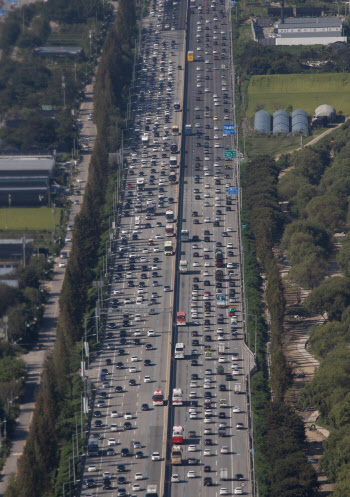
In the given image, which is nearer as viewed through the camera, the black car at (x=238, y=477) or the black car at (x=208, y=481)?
the black car at (x=208, y=481)

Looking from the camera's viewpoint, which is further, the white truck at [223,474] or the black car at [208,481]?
the white truck at [223,474]

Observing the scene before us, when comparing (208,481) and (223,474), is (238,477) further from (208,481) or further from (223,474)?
(208,481)

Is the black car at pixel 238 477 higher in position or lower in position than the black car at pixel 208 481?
lower

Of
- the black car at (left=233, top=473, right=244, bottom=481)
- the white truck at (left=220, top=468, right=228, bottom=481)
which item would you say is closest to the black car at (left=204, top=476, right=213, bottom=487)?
the white truck at (left=220, top=468, right=228, bottom=481)

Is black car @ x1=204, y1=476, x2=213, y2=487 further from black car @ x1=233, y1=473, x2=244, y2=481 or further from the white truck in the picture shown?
black car @ x1=233, y1=473, x2=244, y2=481

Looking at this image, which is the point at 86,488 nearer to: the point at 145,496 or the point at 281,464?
the point at 145,496

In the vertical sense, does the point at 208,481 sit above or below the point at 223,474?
above

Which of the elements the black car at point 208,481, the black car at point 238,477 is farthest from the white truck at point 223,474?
the black car at point 208,481

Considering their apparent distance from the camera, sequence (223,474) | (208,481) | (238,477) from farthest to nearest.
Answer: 1. (223,474)
2. (238,477)
3. (208,481)

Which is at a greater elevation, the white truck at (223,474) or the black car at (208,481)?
the black car at (208,481)

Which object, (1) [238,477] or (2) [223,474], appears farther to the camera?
(2) [223,474]

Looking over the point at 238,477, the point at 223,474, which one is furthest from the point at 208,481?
the point at 238,477

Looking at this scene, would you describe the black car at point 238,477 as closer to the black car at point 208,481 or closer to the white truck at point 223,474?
the white truck at point 223,474
